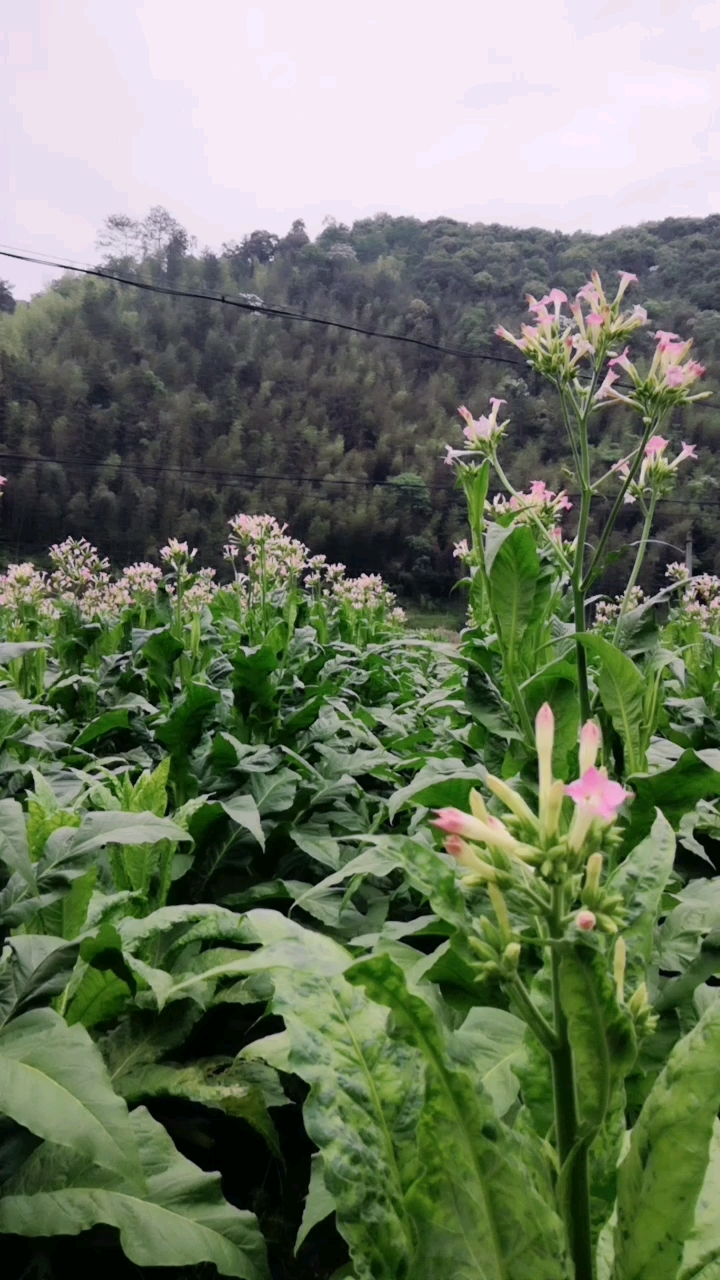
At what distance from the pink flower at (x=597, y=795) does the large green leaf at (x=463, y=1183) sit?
0.22 metres

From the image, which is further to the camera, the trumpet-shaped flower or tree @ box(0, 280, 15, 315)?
tree @ box(0, 280, 15, 315)

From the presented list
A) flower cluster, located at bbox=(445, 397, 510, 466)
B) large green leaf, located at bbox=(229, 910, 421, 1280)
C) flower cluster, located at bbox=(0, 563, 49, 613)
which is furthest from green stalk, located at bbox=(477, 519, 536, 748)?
flower cluster, located at bbox=(0, 563, 49, 613)

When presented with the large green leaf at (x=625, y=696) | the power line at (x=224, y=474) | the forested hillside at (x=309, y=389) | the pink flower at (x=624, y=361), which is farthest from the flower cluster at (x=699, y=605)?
the power line at (x=224, y=474)

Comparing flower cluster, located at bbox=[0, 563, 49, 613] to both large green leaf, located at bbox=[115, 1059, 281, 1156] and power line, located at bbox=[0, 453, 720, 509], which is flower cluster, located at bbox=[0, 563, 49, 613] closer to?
large green leaf, located at bbox=[115, 1059, 281, 1156]

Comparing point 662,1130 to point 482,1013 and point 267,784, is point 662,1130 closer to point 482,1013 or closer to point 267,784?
point 482,1013

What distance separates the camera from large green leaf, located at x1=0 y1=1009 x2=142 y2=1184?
0.88m

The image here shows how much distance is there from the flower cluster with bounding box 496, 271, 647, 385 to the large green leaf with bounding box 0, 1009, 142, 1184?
179 cm

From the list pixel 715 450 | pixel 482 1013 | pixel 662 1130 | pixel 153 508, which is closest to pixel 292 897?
pixel 482 1013

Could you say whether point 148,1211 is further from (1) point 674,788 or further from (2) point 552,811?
(1) point 674,788

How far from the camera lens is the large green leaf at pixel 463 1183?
0.67 metres

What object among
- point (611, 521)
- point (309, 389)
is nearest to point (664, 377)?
point (611, 521)

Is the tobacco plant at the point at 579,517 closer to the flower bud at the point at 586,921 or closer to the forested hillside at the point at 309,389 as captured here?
the flower bud at the point at 586,921

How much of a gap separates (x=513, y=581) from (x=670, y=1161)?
1.35 metres

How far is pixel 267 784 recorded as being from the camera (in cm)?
239
